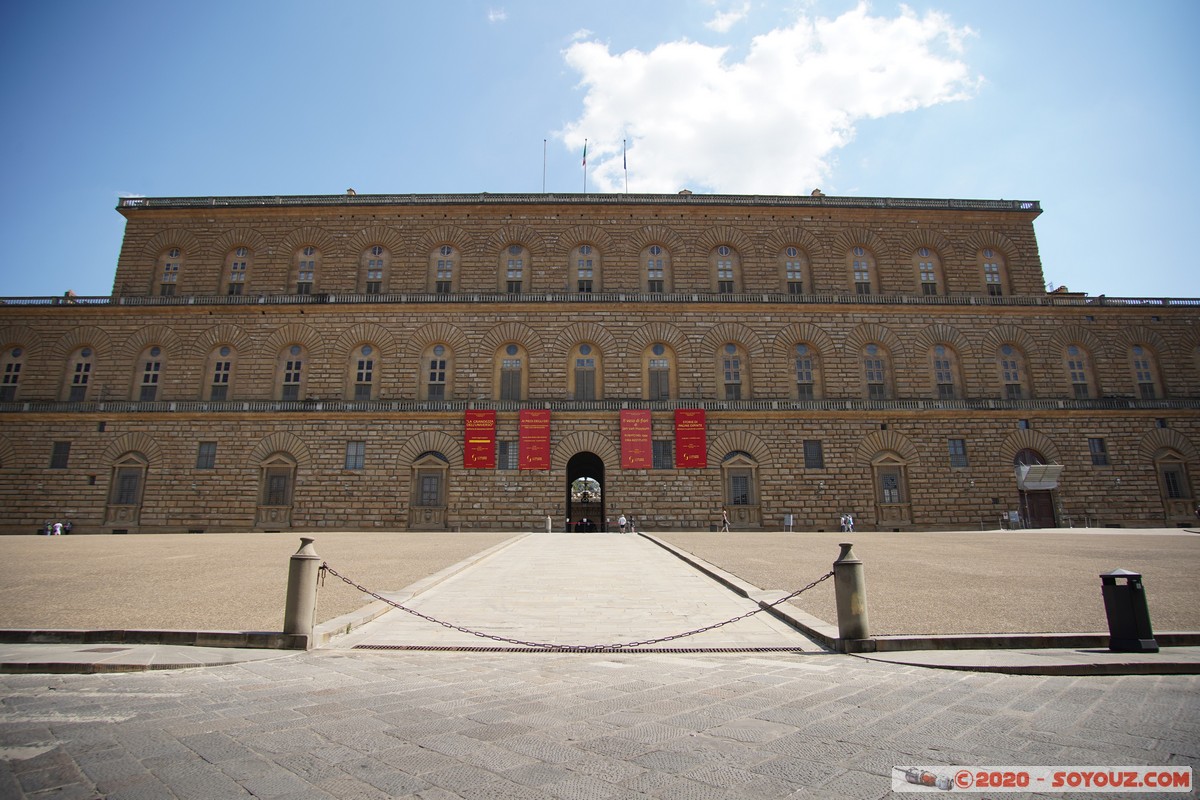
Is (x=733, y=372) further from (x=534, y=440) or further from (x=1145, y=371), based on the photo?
(x=1145, y=371)

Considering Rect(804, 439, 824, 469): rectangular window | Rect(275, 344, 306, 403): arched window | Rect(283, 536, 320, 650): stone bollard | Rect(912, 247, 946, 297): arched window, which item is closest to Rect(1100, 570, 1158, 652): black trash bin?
Rect(283, 536, 320, 650): stone bollard

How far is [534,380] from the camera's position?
26.8 m

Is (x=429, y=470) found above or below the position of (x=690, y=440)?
below

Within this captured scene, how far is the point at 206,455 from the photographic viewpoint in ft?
85.4

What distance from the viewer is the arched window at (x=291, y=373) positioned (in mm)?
27031

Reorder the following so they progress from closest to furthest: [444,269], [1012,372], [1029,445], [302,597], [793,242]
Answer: [302,597] < [1029,445] < [1012,372] < [444,269] < [793,242]

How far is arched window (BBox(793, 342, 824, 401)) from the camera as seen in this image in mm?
27125

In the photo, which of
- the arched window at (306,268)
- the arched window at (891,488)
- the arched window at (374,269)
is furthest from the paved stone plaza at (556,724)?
the arched window at (306,268)

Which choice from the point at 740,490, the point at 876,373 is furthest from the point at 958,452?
the point at 740,490

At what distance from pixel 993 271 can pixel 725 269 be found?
13.5m

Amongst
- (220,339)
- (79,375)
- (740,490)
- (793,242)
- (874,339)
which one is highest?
(793,242)

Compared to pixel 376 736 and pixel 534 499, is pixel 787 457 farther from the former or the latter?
pixel 376 736

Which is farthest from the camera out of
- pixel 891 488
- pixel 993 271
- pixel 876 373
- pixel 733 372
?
pixel 993 271

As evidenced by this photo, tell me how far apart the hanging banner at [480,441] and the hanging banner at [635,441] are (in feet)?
18.7
